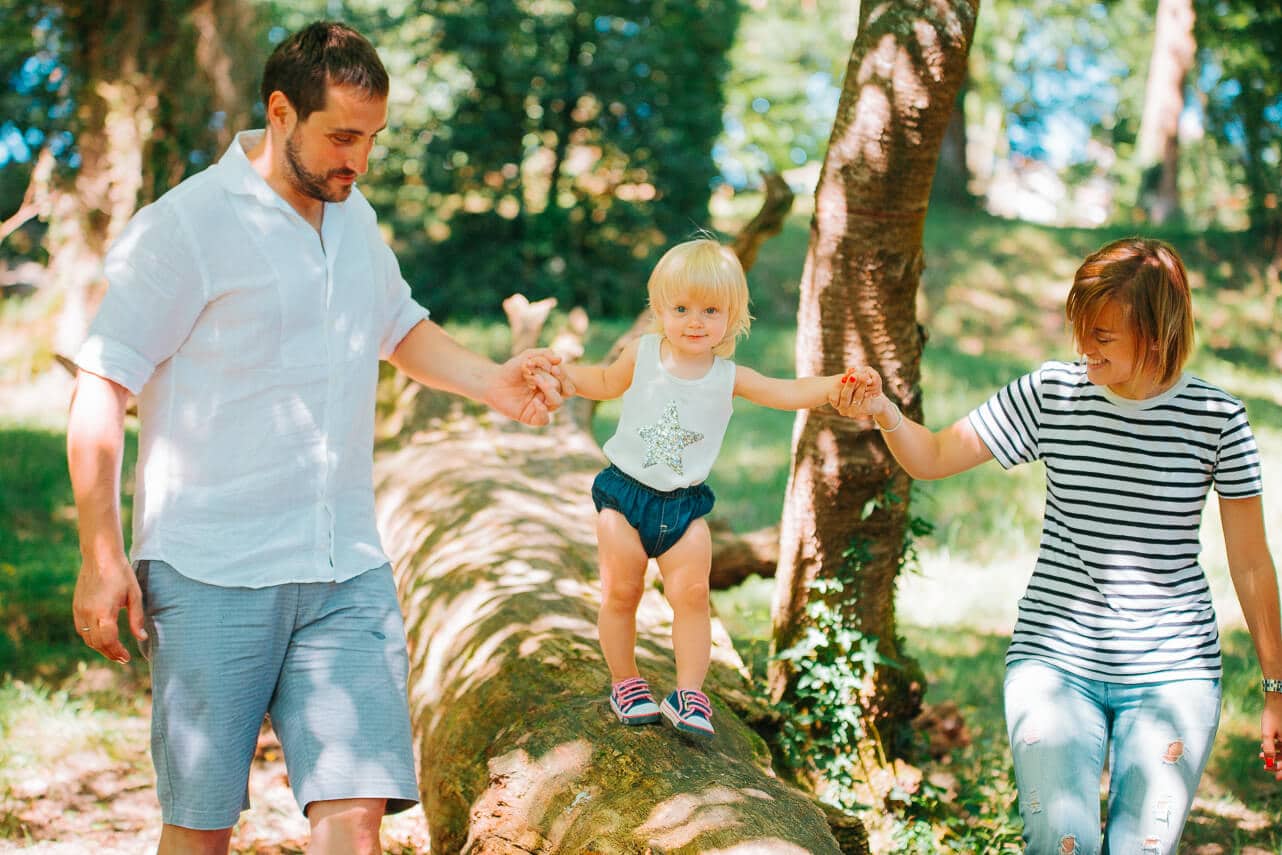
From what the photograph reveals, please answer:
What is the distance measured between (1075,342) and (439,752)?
2.28m

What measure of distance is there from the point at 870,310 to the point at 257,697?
2.40 metres

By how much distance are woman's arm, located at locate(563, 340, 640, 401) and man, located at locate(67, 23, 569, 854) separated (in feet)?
2.56

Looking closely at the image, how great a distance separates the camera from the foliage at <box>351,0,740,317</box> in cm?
1516

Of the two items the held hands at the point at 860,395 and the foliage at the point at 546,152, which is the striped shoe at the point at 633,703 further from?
the foliage at the point at 546,152

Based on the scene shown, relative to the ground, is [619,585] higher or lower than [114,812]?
higher

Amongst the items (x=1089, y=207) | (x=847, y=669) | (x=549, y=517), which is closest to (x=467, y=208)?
(x=549, y=517)

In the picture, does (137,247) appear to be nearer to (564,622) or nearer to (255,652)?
(255,652)

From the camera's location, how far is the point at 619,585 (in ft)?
10.6

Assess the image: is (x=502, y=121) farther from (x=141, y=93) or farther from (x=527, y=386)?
(x=527, y=386)

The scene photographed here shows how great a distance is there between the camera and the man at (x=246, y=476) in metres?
2.73

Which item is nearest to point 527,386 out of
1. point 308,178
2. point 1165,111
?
point 308,178

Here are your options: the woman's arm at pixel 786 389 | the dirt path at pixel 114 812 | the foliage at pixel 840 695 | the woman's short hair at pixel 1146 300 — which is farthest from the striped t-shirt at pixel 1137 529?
the dirt path at pixel 114 812

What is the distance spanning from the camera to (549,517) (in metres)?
5.08

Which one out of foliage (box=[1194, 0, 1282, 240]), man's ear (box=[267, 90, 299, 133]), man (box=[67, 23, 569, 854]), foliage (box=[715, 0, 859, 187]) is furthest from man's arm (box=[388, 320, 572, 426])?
foliage (box=[715, 0, 859, 187])
